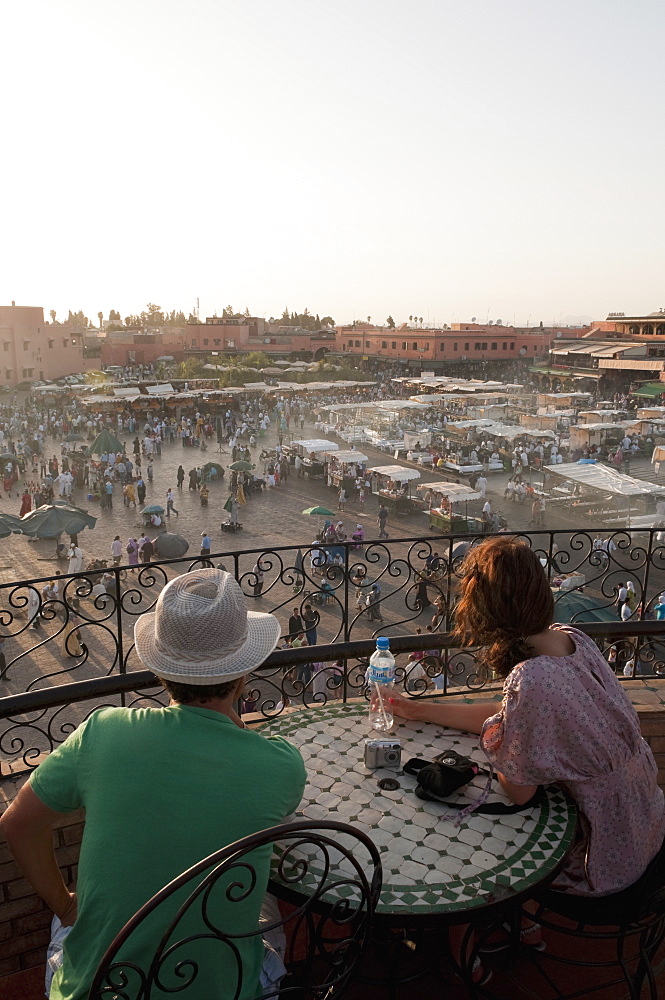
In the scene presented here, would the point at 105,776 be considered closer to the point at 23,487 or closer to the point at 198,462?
the point at 23,487

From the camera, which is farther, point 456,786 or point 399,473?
point 399,473

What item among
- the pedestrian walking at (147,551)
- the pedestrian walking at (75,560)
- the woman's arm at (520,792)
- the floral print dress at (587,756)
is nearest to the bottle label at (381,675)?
the floral print dress at (587,756)

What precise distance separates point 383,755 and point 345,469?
58.9 feet

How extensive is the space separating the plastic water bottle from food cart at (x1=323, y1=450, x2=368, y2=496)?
16.8 meters

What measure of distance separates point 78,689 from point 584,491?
15.9 m

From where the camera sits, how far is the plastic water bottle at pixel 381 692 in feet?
6.32

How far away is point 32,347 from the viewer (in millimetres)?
43562

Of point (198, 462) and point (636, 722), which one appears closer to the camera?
point (636, 722)

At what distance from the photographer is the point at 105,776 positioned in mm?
1167

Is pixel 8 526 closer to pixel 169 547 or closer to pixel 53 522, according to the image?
pixel 53 522

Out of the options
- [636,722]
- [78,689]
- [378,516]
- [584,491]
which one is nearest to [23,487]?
[378,516]

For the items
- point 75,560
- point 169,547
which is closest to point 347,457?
point 169,547

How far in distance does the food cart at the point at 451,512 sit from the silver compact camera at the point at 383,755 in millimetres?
13280

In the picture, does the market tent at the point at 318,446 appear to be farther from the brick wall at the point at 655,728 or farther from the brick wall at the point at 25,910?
the brick wall at the point at 25,910
